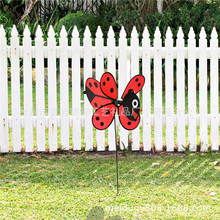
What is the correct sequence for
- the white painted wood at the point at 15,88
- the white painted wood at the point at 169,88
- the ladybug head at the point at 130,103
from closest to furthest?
the ladybug head at the point at 130,103
the white painted wood at the point at 15,88
the white painted wood at the point at 169,88

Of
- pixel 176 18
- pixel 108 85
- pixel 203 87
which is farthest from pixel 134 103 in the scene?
pixel 176 18

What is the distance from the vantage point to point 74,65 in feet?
17.1

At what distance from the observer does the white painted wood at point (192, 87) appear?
527 centimetres

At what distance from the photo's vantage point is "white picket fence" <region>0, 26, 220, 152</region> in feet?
17.0

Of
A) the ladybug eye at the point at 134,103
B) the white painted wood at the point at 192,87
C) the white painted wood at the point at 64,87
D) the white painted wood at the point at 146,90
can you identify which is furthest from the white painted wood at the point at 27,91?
the white painted wood at the point at 192,87

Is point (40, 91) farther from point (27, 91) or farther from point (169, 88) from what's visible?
point (169, 88)

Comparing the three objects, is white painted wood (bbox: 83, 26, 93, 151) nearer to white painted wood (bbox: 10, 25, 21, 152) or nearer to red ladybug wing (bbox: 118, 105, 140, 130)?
white painted wood (bbox: 10, 25, 21, 152)

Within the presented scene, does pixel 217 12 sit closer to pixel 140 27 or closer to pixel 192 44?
pixel 140 27

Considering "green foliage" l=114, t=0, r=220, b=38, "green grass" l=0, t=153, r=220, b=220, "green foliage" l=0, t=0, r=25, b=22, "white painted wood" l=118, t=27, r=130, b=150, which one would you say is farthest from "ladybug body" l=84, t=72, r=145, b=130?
"green foliage" l=0, t=0, r=25, b=22

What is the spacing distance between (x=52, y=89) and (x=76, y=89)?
0.29 m

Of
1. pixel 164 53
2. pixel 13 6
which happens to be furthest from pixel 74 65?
pixel 13 6

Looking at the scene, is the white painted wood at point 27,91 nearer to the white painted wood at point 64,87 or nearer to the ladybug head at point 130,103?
the white painted wood at point 64,87

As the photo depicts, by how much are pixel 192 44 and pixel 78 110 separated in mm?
1604

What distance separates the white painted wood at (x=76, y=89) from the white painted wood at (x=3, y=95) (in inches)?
31.9
